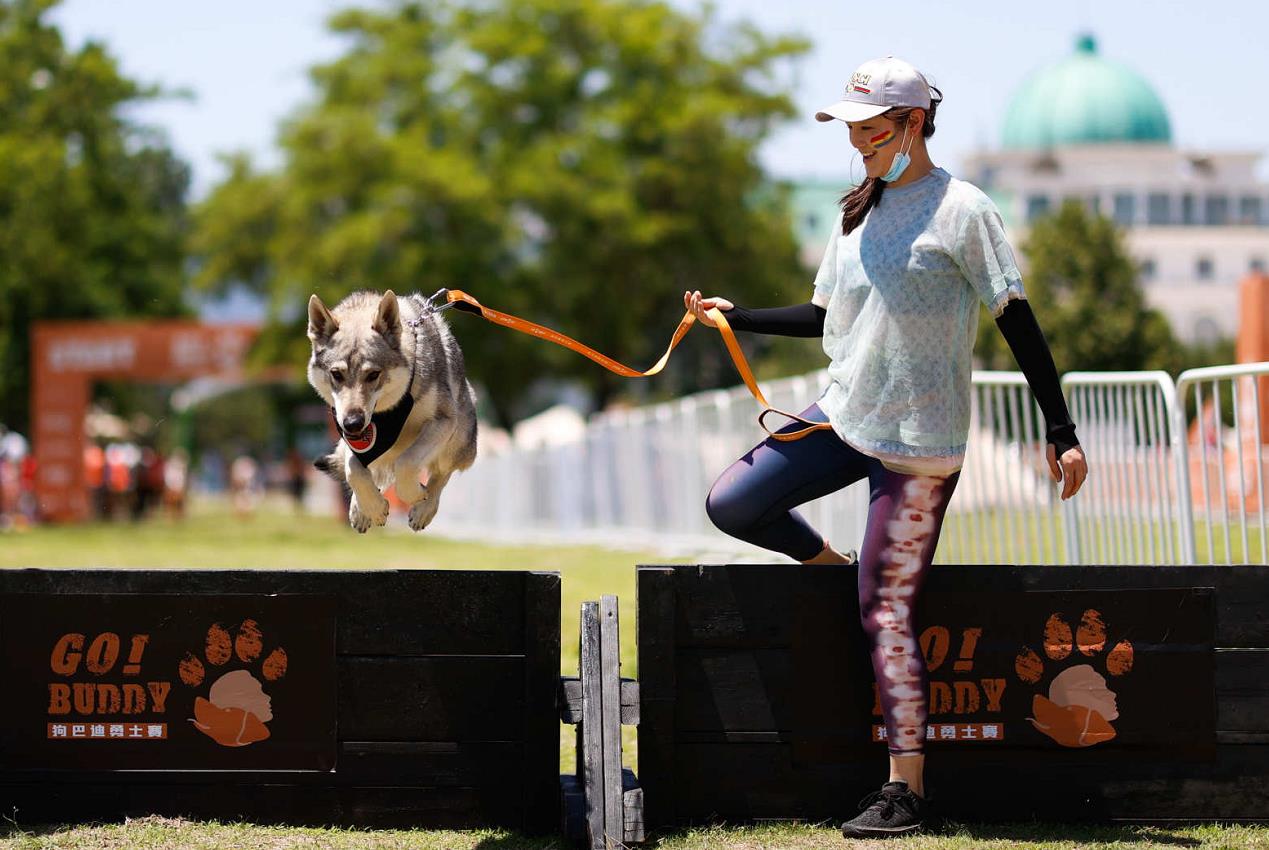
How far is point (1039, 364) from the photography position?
4.89m

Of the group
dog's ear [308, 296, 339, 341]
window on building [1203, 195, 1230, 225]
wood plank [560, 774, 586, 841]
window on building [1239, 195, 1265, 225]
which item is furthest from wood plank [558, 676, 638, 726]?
window on building [1239, 195, 1265, 225]

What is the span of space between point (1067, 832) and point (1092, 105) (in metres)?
99.3

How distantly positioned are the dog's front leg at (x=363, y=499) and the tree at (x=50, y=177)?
124 feet

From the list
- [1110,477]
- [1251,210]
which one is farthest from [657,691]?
[1251,210]

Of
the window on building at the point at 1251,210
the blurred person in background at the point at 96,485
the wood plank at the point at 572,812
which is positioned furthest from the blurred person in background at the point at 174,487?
the window on building at the point at 1251,210

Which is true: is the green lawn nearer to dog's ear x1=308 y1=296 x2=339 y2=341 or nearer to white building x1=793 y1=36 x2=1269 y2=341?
dog's ear x1=308 y1=296 x2=339 y2=341

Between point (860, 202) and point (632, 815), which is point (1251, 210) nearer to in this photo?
point (860, 202)

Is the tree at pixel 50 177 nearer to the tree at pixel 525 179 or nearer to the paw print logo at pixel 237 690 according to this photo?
the tree at pixel 525 179

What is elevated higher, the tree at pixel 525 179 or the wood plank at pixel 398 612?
the tree at pixel 525 179

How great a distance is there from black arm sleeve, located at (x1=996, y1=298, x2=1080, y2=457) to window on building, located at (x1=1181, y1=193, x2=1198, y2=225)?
→ 113m

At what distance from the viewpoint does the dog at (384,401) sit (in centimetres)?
575

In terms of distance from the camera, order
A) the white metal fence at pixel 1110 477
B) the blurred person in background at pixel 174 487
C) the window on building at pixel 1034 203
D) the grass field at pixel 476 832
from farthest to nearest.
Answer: the window on building at pixel 1034 203 → the blurred person in background at pixel 174 487 → the white metal fence at pixel 1110 477 → the grass field at pixel 476 832

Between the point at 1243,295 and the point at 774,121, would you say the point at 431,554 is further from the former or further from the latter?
the point at 774,121

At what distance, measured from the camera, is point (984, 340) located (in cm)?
3681
